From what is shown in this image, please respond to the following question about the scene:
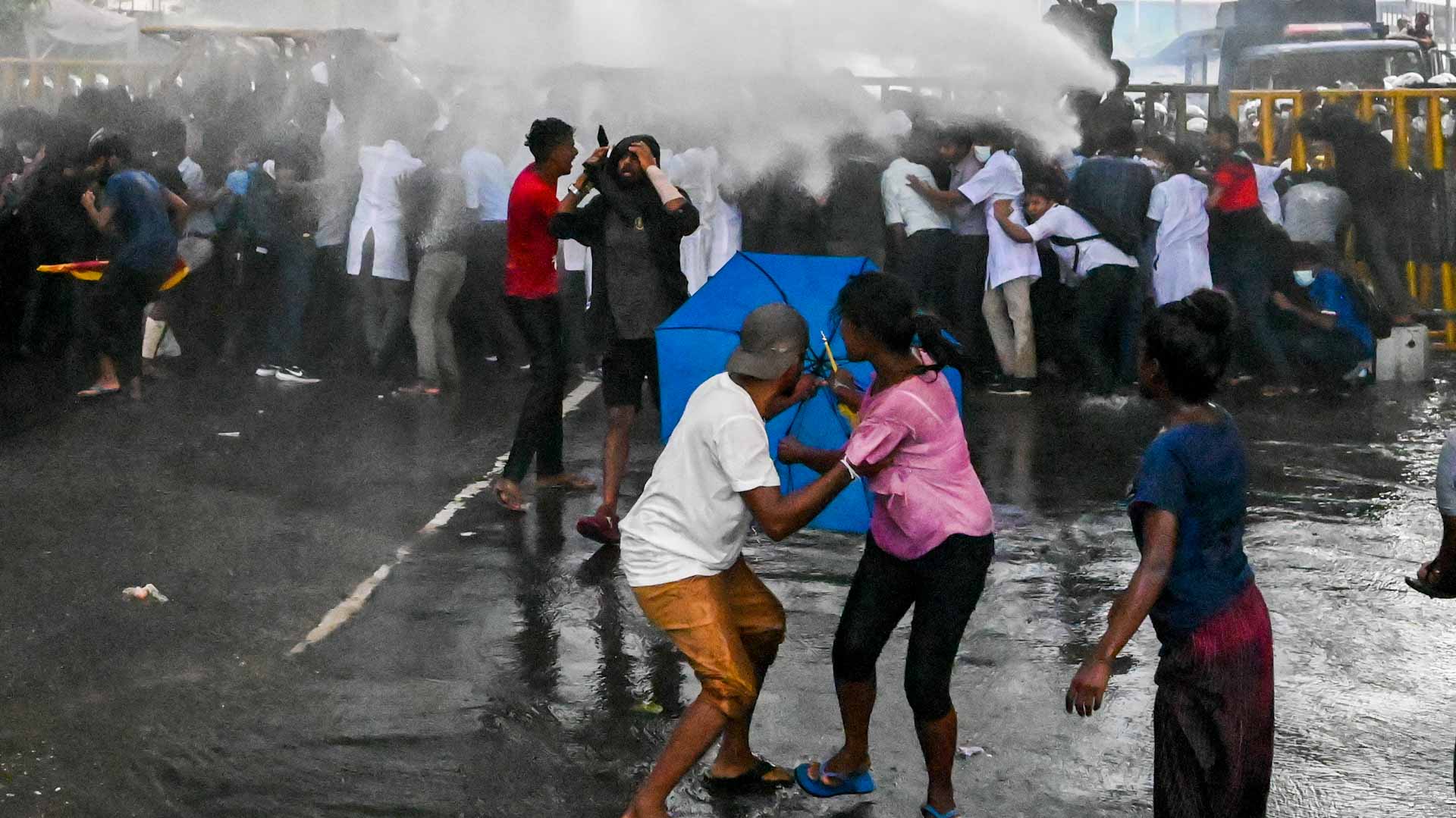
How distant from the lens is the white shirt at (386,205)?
12.5 meters

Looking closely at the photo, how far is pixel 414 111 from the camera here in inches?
517

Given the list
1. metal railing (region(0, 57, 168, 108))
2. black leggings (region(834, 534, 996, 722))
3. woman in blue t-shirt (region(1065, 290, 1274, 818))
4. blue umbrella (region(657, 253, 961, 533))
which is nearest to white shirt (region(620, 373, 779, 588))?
black leggings (region(834, 534, 996, 722))

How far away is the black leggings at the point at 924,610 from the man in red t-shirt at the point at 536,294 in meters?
3.84

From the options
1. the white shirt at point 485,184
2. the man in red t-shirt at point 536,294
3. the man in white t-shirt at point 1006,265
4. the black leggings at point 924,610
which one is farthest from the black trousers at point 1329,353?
the black leggings at point 924,610

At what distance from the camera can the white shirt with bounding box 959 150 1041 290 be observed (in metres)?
12.1

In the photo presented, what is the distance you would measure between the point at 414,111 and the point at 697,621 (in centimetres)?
959

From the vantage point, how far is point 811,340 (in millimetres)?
5188

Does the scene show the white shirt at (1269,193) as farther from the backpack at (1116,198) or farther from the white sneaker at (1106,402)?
the white sneaker at (1106,402)

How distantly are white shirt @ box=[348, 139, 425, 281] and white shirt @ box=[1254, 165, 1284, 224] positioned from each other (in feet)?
21.2

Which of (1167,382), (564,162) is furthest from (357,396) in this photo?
(1167,382)

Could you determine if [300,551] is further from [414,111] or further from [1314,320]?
[1314,320]

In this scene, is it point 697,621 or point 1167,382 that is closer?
point 1167,382

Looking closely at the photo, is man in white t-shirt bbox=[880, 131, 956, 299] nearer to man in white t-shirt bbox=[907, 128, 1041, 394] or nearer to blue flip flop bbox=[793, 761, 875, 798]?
man in white t-shirt bbox=[907, 128, 1041, 394]

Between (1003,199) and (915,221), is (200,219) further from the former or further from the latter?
(1003,199)
